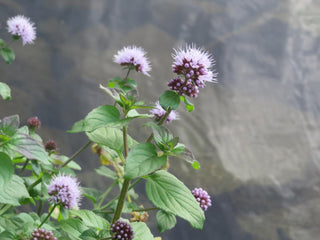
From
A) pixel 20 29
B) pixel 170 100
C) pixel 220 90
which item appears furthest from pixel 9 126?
pixel 220 90

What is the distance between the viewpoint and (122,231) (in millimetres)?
676

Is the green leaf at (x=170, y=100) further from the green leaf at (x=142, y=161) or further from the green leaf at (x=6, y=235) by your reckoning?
the green leaf at (x=6, y=235)

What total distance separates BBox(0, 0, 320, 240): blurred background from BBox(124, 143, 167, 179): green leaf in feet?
2.76

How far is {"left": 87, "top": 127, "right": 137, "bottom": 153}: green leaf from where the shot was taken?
755 mm

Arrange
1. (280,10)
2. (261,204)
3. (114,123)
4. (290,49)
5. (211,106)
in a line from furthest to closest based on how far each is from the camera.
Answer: (280,10) → (290,49) → (211,106) → (261,204) → (114,123)

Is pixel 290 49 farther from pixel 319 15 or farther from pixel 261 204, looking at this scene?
pixel 261 204

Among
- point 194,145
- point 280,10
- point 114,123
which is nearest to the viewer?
point 114,123

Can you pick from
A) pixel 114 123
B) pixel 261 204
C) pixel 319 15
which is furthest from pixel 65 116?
pixel 319 15

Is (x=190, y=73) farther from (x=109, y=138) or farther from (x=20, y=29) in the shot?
(x=20, y=29)

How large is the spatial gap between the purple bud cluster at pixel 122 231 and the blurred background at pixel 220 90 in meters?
0.79

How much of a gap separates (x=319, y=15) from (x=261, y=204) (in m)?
1.45

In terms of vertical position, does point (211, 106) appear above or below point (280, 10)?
below

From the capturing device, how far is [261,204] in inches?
64.4

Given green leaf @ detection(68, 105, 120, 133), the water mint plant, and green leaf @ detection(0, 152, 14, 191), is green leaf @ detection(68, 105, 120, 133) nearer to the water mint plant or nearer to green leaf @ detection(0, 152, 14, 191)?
the water mint plant
